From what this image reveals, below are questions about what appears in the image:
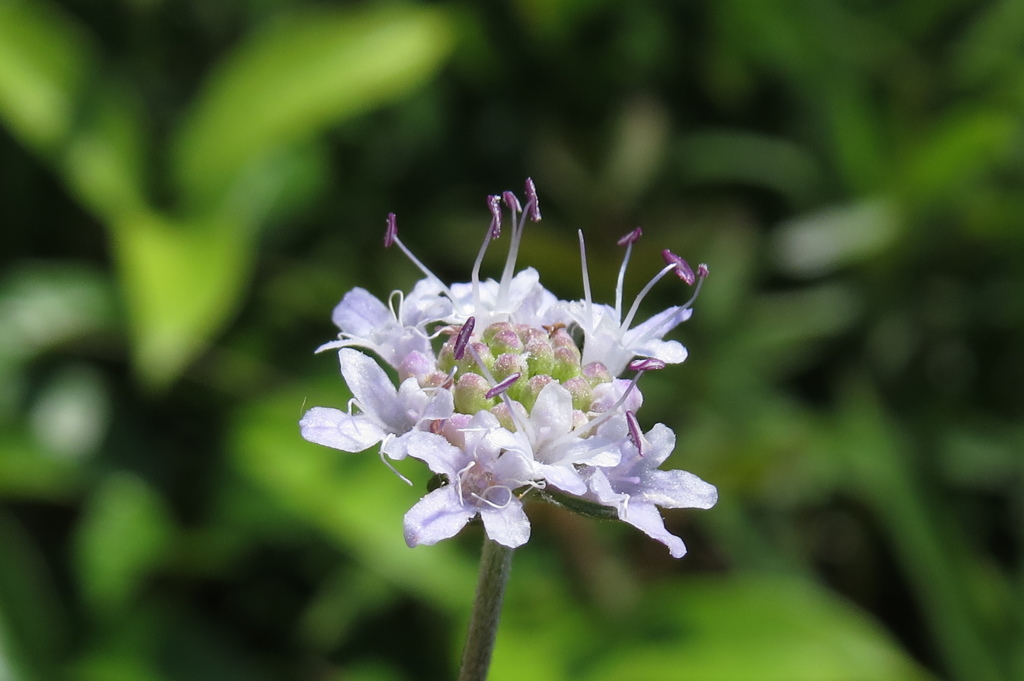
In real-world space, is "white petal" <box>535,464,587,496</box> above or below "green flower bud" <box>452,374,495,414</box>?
below

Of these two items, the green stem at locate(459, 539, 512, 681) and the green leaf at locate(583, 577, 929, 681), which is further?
the green leaf at locate(583, 577, 929, 681)

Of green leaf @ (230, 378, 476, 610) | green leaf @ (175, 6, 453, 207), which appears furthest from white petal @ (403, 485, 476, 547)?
green leaf @ (175, 6, 453, 207)

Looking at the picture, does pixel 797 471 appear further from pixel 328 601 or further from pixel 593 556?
pixel 328 601

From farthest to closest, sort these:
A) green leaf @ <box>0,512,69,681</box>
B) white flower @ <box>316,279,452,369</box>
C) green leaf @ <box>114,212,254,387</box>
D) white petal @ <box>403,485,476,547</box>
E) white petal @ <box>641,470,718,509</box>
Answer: green leaf @ <box>114,212,254,387</box> < green leaf @ <box>0,512,69,681</box> < white flower @ <box>316,279,452,369</box> < white petal @ <box>641,470,718,509</box> < white petal @ <box>403,485,476,547</box>

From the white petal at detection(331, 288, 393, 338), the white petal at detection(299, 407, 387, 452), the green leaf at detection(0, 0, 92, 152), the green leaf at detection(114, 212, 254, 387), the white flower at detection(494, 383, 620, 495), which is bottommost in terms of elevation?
the white petal at detection(299, 407, 387, 452)

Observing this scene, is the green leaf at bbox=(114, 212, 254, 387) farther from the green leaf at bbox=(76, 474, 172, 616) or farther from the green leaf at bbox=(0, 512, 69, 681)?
the green leaf at bbox=(0, 512, 69, 681)
